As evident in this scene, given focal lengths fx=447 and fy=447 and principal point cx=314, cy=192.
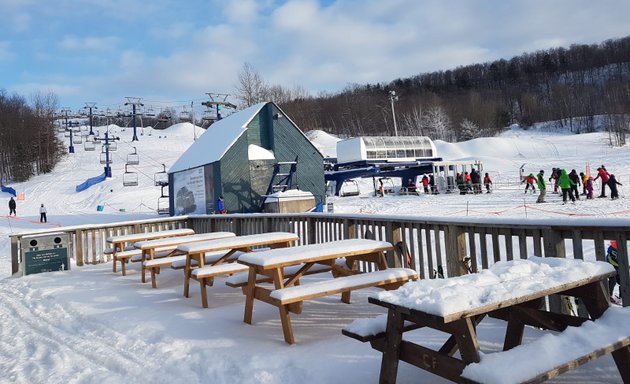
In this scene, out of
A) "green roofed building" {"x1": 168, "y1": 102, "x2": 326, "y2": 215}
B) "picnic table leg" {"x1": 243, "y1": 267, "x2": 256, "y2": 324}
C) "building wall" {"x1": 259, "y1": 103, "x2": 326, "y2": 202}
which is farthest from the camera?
"building wall" {"x1": 259, "y1": 103, "x2": 326, "y2": 202}

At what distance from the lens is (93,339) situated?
4613 mm

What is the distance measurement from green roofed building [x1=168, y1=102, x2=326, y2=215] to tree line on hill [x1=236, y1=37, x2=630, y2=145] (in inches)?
1354

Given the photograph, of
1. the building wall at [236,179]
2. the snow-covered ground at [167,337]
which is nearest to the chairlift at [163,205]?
the building wall at [236,179]

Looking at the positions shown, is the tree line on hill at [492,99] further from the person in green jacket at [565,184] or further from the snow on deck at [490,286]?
the snow on deck at [490,286]

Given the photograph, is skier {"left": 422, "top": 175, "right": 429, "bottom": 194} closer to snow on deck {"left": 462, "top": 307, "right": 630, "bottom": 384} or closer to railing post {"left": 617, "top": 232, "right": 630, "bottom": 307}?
railing post {"left": 617, "top": 232, "right": 630, "bottom": 307}

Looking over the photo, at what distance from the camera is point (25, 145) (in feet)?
196

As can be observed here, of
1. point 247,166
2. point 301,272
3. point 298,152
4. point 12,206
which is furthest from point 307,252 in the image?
point 12,206

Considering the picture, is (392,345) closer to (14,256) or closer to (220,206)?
(14,256)

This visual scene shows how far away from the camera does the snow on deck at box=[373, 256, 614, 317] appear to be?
2.43 meters

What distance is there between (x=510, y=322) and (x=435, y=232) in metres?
2.25

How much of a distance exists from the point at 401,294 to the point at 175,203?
962 inches

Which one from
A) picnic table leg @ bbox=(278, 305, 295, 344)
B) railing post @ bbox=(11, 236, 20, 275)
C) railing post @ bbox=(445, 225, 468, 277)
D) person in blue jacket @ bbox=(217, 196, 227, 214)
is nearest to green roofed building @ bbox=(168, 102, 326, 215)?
person in blue jacket @ bbox=(217, 196, 227, 214)

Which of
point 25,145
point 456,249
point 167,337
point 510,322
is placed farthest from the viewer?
point 25,145

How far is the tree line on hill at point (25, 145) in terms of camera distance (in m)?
58.7
